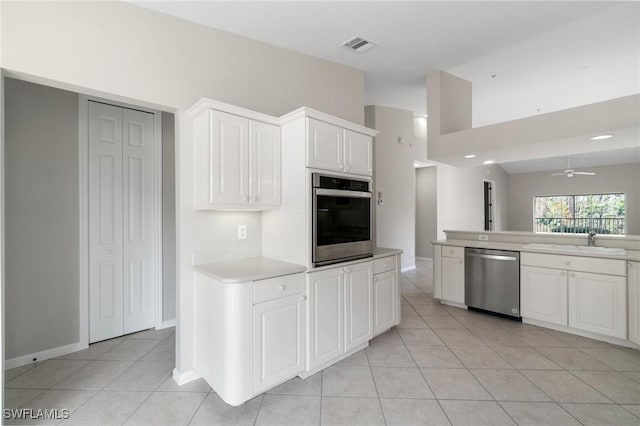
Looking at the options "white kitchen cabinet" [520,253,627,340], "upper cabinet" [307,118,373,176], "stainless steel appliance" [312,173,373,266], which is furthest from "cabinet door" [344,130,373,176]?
"white kitchen cabinet" [520,253,627,340]

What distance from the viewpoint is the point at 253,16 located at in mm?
2369

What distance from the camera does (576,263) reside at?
296 cm

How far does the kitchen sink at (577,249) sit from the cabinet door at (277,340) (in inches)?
111

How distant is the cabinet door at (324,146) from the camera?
7.41 feet

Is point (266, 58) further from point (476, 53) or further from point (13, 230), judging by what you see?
point (13, 230)

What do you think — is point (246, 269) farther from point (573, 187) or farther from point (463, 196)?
point (573, 187)

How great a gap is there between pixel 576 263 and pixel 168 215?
4405 mm

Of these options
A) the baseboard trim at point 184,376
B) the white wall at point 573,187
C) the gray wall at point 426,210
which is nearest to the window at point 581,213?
the white wall at point 573,187

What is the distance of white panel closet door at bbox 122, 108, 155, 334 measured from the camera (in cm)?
306

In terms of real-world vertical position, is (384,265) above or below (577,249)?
below

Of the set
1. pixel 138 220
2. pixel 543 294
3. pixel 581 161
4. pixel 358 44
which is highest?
pixel 358 44

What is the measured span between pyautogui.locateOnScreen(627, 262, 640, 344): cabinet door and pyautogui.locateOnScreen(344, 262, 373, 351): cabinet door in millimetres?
2384

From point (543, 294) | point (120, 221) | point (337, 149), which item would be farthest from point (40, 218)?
point (543, 294)

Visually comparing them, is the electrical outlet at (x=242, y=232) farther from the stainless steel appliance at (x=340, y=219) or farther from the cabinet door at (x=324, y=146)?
the cabinet door at (x=324, y=146)
